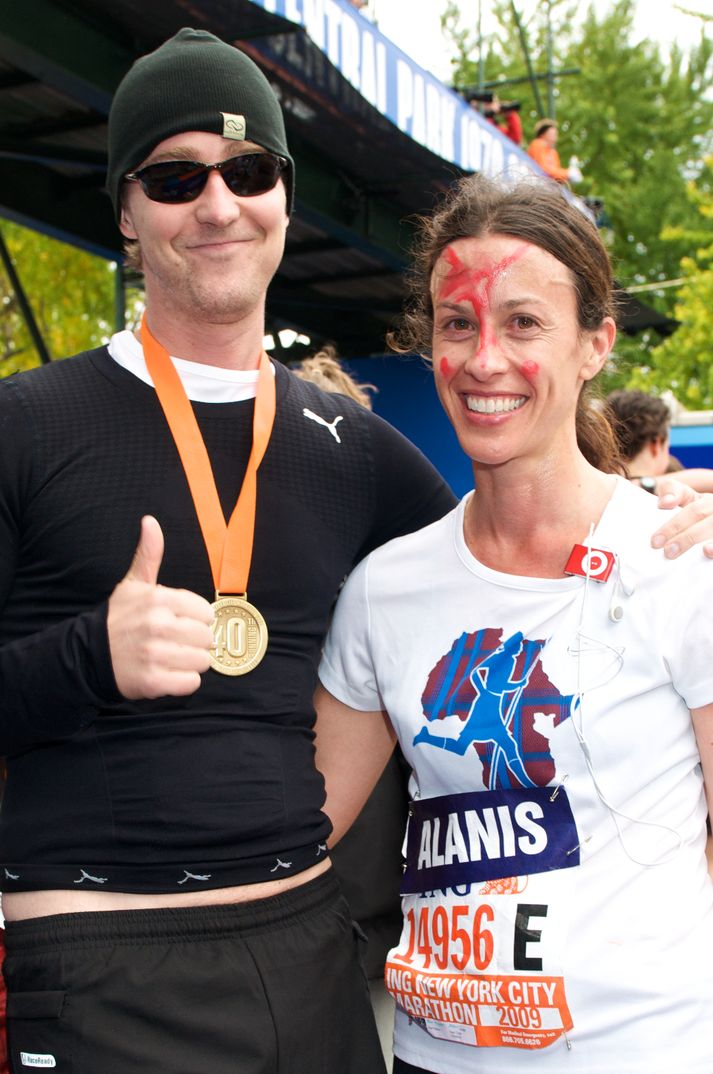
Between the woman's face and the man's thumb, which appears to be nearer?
the man's thumb

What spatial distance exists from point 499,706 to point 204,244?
41.9 inches

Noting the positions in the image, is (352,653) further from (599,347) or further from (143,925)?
(599,347)

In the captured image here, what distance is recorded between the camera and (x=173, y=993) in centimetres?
200

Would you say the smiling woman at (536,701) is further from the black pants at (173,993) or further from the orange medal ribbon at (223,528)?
the orange medal ribbon at (223,528)

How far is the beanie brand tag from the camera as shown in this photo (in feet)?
7.64

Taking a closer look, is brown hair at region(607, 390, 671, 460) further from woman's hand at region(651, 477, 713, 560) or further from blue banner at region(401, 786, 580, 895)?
blue banner at region(401, 786, 580, 895)

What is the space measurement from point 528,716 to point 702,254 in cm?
2014

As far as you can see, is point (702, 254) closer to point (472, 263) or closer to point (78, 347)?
point (78, 347)

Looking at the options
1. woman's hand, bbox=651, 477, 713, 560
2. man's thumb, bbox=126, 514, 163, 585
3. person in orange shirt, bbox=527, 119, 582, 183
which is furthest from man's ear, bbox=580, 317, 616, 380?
person in orange shirt, bbox=527, 119, 582, 183

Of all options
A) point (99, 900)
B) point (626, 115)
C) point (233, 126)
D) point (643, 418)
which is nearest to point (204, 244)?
point (233, 126)

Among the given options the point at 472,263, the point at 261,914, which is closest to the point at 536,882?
the point at 261,914

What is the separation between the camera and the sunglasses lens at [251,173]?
236cm

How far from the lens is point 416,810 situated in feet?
7.41

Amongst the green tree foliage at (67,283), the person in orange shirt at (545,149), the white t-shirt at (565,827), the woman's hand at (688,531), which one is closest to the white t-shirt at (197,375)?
the white t-shirt at (565,827)
